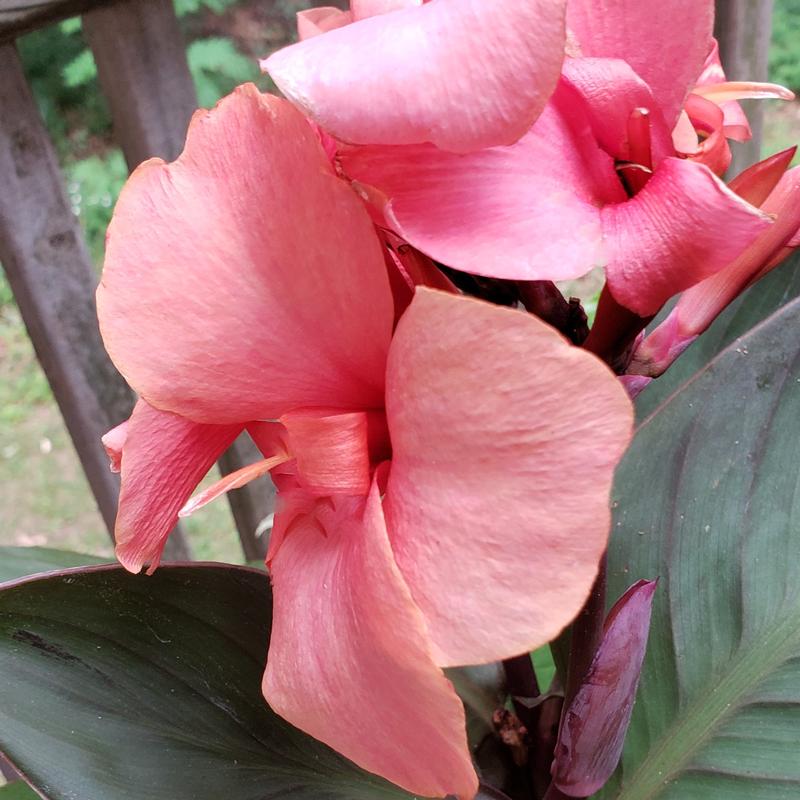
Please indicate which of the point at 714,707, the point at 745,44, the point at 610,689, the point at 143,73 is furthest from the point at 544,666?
the point at 745,44

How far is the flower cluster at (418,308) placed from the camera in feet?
0.79

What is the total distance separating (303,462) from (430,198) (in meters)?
0.11

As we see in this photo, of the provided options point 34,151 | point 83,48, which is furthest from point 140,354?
point 83,48

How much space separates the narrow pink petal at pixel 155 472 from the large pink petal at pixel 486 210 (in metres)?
0.13

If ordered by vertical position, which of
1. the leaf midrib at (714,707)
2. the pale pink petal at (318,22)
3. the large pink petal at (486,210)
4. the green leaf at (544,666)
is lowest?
the green leaf at (544,666)

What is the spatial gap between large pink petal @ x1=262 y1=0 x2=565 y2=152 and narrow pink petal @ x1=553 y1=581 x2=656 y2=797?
0.74 ft

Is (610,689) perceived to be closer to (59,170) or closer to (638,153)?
(638,153)

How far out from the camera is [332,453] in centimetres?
31

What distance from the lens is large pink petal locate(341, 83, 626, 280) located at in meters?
0.26

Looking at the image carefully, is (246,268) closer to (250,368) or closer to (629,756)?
(250,368)

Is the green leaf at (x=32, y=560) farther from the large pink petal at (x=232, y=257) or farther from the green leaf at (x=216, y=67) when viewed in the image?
the green leaf at (x=216, y=67)

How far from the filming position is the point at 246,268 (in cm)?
29

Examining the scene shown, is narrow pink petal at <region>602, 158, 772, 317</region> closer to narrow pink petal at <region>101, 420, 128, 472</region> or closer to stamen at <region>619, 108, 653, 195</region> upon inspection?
stamen at <region>619, 108, 653, 195</region>

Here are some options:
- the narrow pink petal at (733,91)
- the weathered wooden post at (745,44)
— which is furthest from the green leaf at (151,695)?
the weathered wooden post at (745,44)
